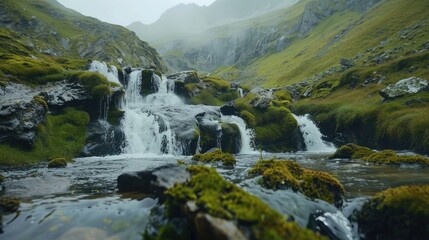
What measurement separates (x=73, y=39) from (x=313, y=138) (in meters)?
134

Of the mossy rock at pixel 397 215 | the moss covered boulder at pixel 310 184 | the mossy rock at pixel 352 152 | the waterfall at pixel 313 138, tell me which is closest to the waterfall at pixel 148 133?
the mossy rock at pixel 352 152

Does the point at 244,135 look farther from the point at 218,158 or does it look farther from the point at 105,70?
the point at 105,70

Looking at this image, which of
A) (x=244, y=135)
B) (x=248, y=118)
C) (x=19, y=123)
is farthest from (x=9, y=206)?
(x=248, y=118)

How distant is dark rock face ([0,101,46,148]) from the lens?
3122 cm

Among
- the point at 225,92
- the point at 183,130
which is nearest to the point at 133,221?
the point at 183,130

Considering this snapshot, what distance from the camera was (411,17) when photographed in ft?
311

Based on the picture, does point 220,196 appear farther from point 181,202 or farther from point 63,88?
point 63,88

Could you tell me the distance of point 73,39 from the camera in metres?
149

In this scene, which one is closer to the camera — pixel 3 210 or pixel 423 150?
pixel 3 210

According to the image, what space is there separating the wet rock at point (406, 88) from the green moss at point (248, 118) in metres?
21.2

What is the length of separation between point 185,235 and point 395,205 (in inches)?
281

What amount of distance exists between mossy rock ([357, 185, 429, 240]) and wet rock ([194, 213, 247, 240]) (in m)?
5.98

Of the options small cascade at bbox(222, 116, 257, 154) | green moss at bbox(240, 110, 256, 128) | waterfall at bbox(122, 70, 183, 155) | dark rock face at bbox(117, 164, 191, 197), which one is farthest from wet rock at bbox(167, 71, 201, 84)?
dark rock face at bbox(117, 164, 191, 197)

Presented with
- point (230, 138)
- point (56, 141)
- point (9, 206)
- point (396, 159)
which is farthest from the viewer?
point (230, 138)
